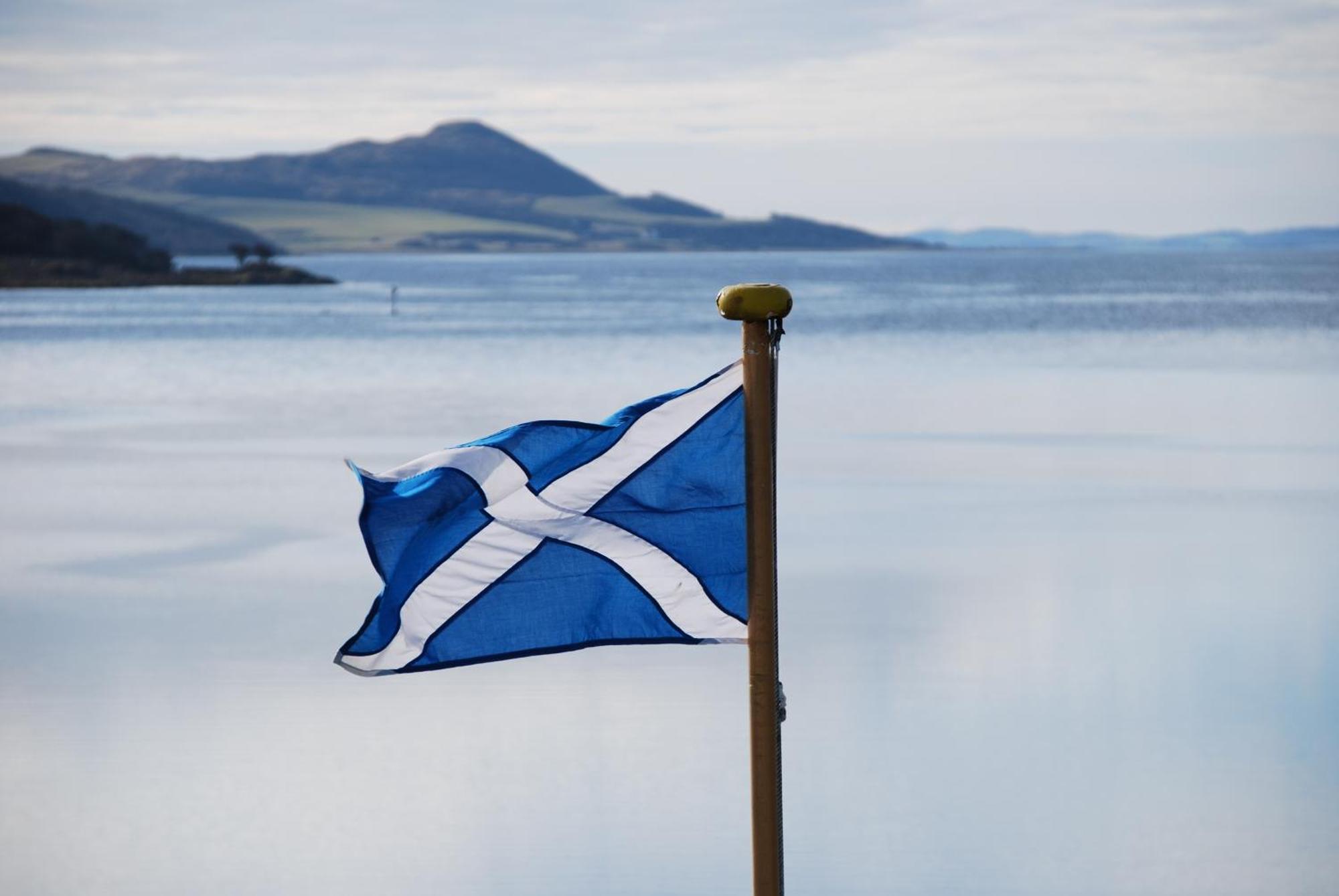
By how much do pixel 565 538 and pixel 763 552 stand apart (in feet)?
1.78

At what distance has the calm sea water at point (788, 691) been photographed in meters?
7.65

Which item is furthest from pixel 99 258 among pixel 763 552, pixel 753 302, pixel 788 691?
pixel 753 302

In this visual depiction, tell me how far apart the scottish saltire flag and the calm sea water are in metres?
2.63

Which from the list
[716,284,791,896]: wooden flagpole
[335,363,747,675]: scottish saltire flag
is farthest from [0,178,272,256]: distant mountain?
[716,284,791,896]: wooden flagpole

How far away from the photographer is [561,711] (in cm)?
955

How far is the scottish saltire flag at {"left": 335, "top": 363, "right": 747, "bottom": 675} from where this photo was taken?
4852mm

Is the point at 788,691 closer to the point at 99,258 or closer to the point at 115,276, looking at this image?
the point at 115,276

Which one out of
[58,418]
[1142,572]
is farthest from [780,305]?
[58,418]

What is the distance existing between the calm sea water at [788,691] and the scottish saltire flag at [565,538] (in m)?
2.63

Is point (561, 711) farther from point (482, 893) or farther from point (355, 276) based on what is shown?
point (355, 276)

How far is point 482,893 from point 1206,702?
4.32 metres

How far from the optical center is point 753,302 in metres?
4.64

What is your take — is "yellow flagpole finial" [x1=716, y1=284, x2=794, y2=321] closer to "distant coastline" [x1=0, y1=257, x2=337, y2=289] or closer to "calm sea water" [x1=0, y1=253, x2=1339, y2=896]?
"calm sea water" [x1=0, y1=253, x2=1339, y2=896]

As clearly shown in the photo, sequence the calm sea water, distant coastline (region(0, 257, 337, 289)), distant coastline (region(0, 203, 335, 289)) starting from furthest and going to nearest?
distant coastline (region(0, 203, 335, 289))
distant coastline (region(0, 257, 337, 289))
the calm sea water
